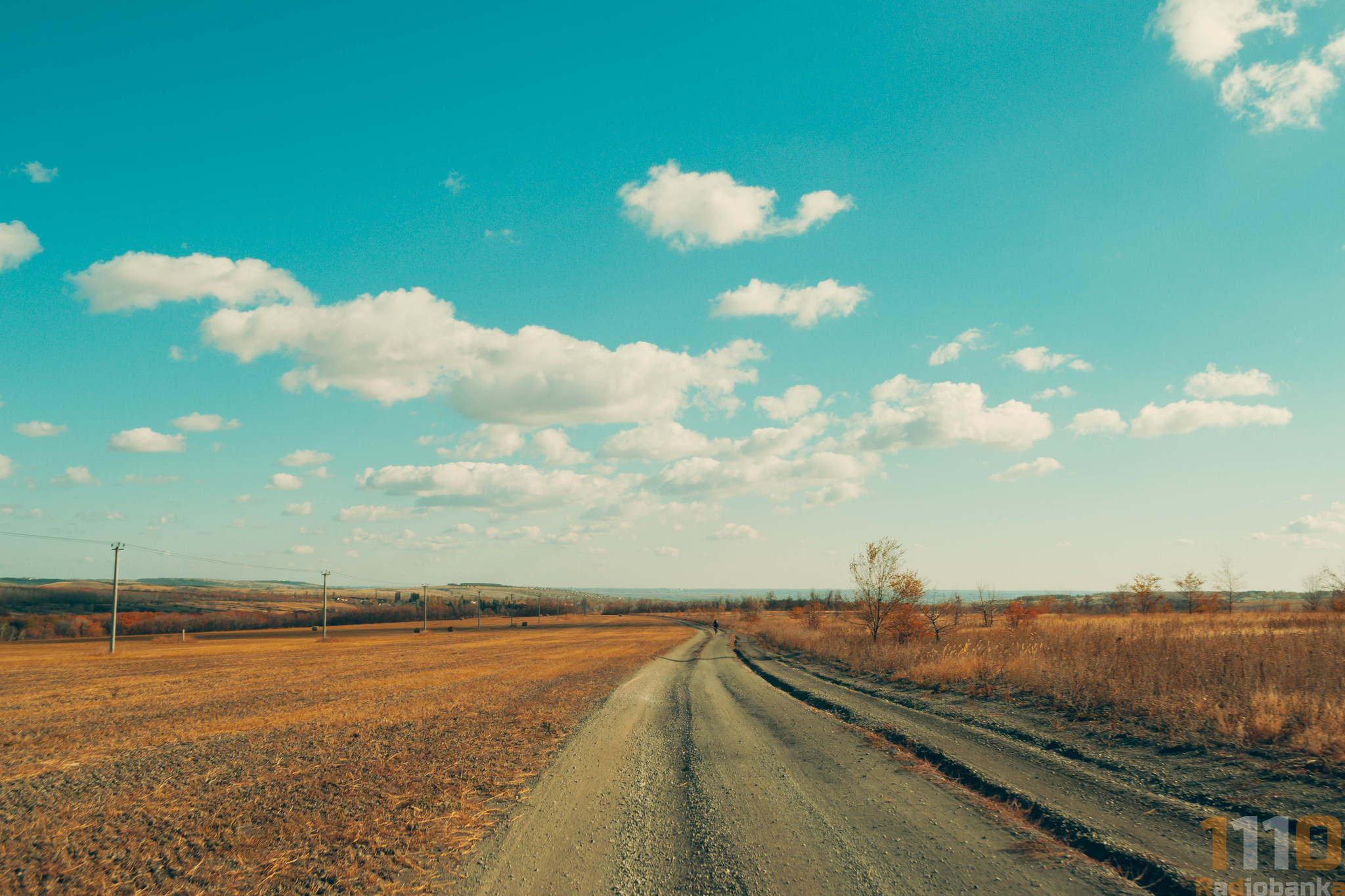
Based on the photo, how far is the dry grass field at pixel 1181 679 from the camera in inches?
390

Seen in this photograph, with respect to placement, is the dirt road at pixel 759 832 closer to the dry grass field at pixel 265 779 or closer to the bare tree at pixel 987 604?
the dry grass field at pixel 265 779

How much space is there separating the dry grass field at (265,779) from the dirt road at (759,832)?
911mm

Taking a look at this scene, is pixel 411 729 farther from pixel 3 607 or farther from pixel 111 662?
pixel 3 607

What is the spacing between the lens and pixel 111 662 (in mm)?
47750

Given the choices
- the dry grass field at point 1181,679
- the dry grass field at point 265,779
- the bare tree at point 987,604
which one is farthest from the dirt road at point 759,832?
the bare tree at point 987,604

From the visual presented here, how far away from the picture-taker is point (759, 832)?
24.9 feet

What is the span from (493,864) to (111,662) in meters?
61.6

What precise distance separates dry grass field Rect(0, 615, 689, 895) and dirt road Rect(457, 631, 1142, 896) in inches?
35.9

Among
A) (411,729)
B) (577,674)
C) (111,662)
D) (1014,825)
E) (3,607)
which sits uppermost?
(1014,825)

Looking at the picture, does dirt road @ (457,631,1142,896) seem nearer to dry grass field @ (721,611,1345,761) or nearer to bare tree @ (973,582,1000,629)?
dry grass field @ (721,611,1345,761)

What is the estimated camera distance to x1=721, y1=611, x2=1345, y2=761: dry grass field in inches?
390

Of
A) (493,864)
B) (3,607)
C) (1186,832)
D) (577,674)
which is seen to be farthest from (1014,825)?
(3,607)

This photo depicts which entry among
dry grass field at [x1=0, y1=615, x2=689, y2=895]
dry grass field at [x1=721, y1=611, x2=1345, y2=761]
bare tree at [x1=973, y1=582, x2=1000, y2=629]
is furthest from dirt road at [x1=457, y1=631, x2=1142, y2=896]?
bare tree at [x1=973, y1=582, x2=1000, y2=629]

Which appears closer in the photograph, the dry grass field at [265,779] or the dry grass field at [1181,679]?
the dry grass field at [265,779]
